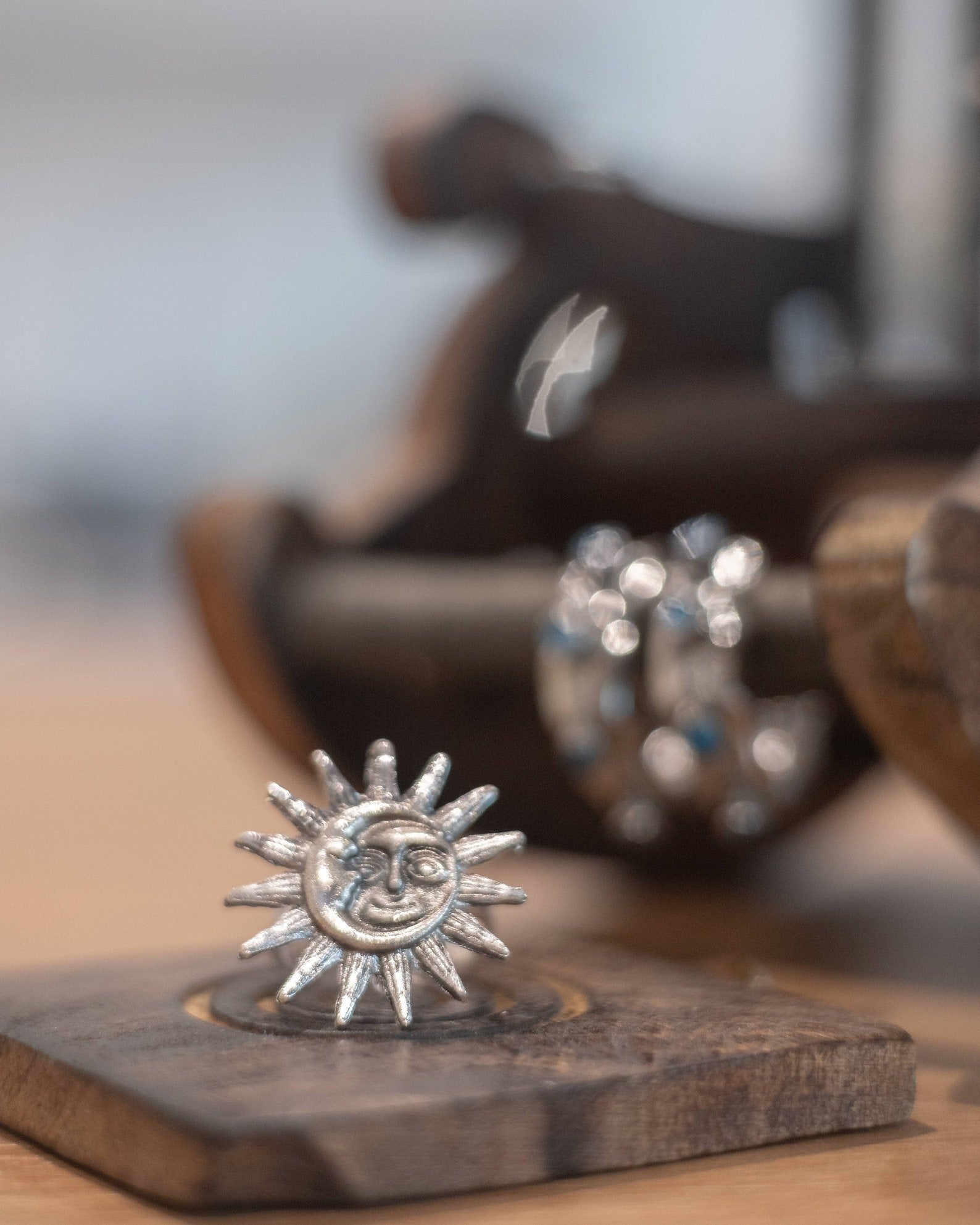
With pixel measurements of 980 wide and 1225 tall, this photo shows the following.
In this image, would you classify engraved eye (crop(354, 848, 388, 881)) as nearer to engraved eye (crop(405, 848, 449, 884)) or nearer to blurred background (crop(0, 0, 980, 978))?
engraved eye (crop(405, 848, 449, 884))

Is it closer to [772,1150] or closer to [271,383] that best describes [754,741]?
[772,1150]

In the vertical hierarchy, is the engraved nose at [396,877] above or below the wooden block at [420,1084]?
above

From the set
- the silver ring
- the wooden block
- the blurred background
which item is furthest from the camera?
the blurred background

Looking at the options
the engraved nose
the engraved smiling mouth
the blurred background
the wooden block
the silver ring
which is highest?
the blurred background

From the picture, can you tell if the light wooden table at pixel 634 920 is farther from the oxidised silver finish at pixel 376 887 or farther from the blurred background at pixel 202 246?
the blurred background at pixel 202 246

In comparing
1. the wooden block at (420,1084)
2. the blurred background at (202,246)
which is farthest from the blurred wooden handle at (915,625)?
the blurred background at (202,246)

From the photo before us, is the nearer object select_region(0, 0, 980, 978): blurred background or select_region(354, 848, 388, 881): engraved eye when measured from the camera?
select_region(354, 848, 388, 881): engraved eye

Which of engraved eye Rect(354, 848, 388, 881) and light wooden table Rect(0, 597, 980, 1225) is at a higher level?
engraved eye Rect(354, 848, 388, 881)

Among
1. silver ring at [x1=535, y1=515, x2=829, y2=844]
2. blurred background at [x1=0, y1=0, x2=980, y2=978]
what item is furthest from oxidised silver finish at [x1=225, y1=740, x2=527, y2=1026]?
blurred background at [x1=0, y1=0, x2=980, y2=978]
